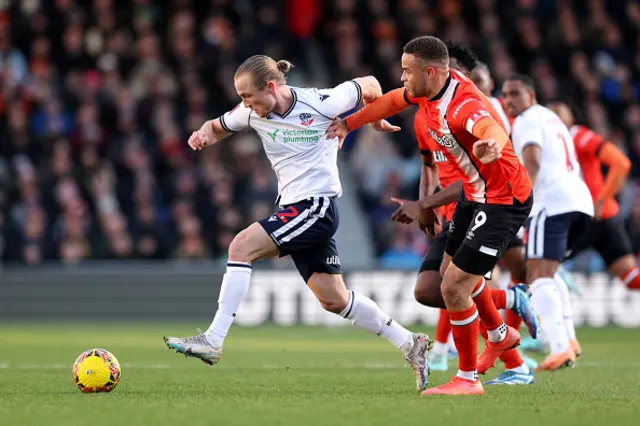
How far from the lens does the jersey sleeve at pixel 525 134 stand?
934 centimetres

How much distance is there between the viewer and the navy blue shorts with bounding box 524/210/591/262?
9.62 m

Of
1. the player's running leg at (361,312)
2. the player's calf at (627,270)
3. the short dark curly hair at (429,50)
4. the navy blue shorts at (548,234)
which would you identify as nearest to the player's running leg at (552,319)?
the navy blue shorts at (548,234)

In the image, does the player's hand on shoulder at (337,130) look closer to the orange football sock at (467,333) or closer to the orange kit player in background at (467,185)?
the orange kit player in background at (467,185)

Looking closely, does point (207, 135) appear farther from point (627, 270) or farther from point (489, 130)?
point (627, 270)

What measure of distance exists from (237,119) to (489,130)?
196 centimetres

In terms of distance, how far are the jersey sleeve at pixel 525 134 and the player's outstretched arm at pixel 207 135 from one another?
8.42 ft

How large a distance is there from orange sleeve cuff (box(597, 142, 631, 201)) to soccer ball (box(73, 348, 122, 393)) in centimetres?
587

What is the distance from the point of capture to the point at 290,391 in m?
7.64

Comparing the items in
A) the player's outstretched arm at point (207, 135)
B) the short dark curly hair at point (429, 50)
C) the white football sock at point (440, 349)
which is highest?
the short dark curly hair at point (429, 50)

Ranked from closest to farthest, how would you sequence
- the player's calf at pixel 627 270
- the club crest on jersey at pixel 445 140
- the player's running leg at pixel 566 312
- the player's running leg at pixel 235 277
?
the club crest on jersey at pixel 445 140
the player's running leg at pixel 235 277
the player's running leg at pixel 566 312
the player's calf at pixel 627 270

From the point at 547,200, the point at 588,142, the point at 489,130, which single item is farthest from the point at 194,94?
the point at 489,130

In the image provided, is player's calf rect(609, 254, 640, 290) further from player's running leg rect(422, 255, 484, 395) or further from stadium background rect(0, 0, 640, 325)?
player's running leg rect(422, 255, 484, 395)

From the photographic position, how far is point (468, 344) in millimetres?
7477

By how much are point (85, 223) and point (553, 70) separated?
29.3 feet
